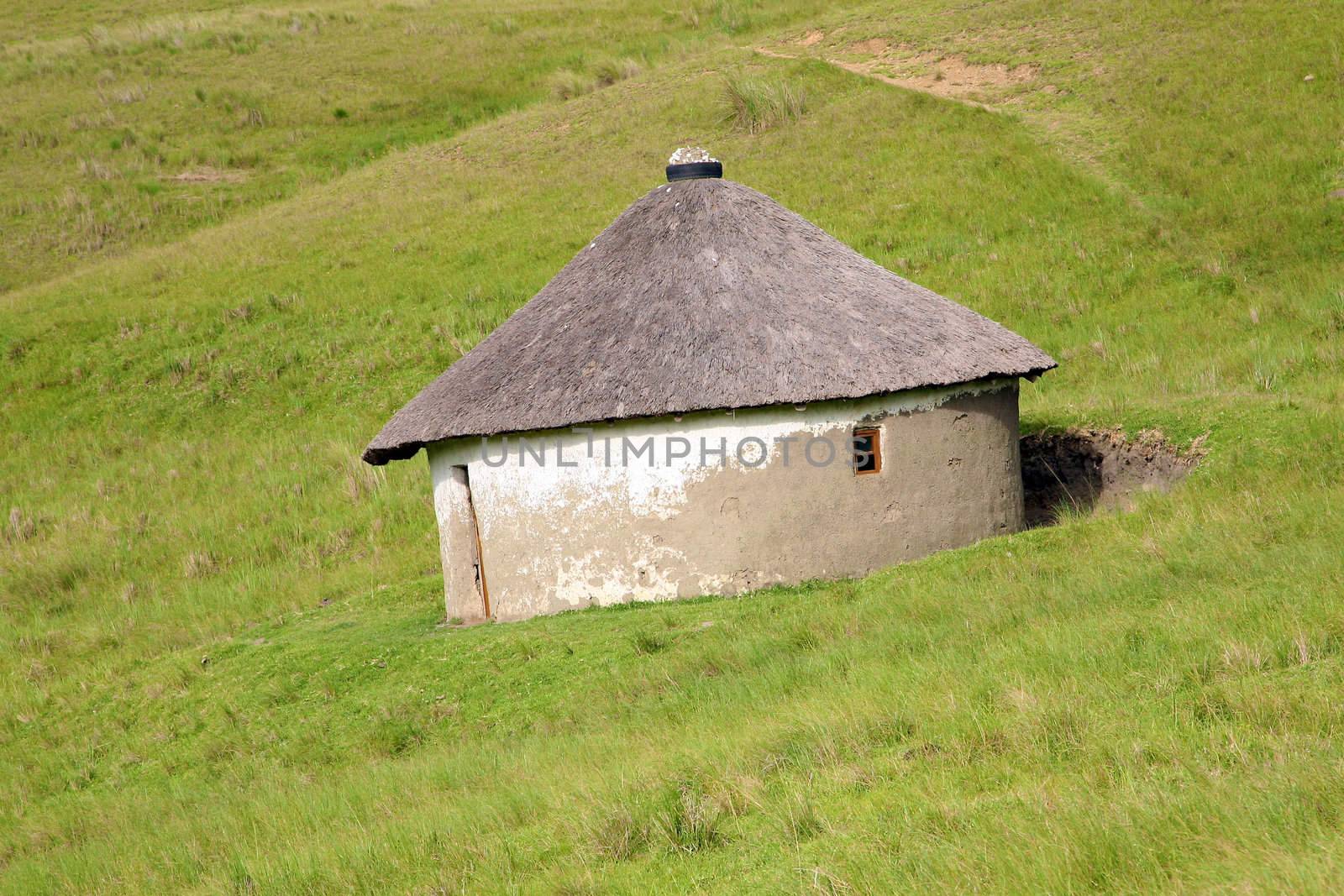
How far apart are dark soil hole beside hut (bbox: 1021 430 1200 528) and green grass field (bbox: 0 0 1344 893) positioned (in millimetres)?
413

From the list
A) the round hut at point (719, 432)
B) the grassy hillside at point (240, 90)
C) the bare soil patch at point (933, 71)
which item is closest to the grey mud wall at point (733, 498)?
the round hut at point (719, 432)

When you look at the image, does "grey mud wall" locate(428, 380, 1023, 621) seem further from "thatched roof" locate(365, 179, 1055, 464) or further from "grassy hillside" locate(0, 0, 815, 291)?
"grassy hillside" locate(0, 0, 815, 291)

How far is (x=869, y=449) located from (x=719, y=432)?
1.51 meters

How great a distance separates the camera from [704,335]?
12.5m

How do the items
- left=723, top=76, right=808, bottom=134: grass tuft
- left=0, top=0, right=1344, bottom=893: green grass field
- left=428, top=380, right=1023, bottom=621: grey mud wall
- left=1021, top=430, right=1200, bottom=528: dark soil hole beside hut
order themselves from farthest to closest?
left=723, top=76, right=808, bottom=134: grass tuft, left=1021, top=430, right=1200, bottom=528: dark soil hole beside hut, left=428, top=380, right=1023, bottom=621: grey mud wall, left=0, top=0, right=1344, bottom=893: green grass field

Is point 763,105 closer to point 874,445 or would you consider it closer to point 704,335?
point 704,335

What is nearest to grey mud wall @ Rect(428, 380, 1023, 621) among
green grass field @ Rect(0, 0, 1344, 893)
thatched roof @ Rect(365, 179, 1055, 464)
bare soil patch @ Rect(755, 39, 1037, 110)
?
thatched roof @ Rect(365, 179, 1055, 464)

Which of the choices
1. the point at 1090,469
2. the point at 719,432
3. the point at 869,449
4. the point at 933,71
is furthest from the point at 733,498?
the point at 933,71

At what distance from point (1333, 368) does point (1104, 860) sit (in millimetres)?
13632

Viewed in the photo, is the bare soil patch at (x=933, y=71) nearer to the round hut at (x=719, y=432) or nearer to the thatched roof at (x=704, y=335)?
the thatched roof at (x=704, y=335)

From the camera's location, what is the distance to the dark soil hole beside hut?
14.3 metres

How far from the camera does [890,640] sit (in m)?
9.06

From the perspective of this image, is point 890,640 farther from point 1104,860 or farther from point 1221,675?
point 1104,860

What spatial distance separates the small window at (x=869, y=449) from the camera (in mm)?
12414
